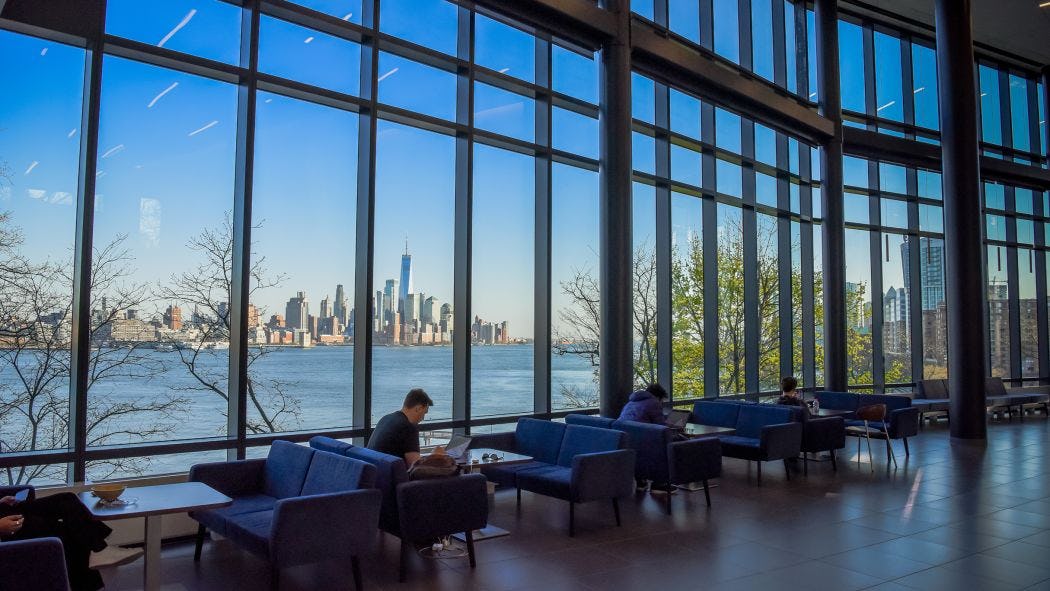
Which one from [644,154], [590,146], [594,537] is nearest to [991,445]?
[644,154]

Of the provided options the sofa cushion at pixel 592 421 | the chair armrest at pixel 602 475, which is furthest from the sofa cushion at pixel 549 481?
the sofa cushion at pixel 592 421

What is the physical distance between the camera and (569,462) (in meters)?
6.54

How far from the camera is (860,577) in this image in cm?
452

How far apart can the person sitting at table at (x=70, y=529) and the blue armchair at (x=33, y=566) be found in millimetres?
392

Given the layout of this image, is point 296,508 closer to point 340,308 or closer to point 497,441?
point 497,441

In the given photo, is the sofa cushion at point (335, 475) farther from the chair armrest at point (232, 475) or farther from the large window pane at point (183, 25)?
the large window pane at point (183, 25)

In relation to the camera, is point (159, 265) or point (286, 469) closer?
point (286, 469)

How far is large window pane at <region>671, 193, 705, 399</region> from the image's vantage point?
1066 cm

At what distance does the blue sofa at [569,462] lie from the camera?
5711 millimetres

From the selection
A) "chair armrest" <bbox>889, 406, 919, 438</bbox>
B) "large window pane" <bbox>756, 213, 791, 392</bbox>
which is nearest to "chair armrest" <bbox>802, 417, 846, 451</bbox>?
"chair armrest" <bbox>889, 406, 919, 438</bbox>

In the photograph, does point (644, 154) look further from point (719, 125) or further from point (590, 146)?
point (719, 125)

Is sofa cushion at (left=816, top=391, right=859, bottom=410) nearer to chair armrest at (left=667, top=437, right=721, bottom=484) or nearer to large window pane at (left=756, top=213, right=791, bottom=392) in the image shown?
large window pane at (left=756, top=213, right=791, bottom=392)

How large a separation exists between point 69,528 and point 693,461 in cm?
510

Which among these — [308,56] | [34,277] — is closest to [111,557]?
[34,277]
